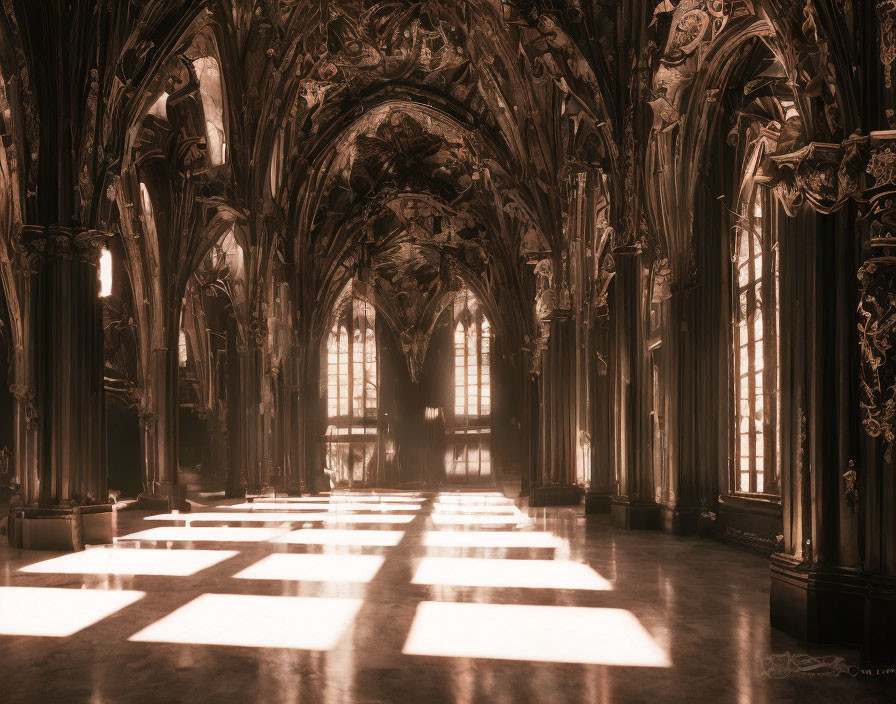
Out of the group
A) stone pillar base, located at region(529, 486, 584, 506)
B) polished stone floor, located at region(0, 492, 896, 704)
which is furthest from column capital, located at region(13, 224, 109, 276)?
stone pillar base, located at region(529, 486, 584, 506)

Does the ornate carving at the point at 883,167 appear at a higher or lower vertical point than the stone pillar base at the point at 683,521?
higher

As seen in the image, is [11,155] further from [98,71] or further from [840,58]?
[840,58]

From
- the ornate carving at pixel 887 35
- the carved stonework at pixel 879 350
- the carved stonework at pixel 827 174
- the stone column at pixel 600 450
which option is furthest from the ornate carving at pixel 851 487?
the stone column at pixel 600 450

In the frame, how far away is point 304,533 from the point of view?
11.3 m

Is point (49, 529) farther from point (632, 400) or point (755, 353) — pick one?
point (755, 353)

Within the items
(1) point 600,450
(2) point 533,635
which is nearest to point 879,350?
(2) point 533,635

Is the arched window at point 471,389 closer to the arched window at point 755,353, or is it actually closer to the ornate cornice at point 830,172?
the arched window at point 755,353

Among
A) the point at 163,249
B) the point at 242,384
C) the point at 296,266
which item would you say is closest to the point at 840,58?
the point at 163,249

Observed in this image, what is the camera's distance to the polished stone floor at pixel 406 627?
13.3 ft

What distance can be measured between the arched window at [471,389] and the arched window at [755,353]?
21.1 metres

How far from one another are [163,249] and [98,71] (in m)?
7.05

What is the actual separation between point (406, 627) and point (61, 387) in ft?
20.5

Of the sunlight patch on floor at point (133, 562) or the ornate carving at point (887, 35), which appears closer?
the ornate carving at point (887, 35)

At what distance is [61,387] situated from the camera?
966 centimetres
